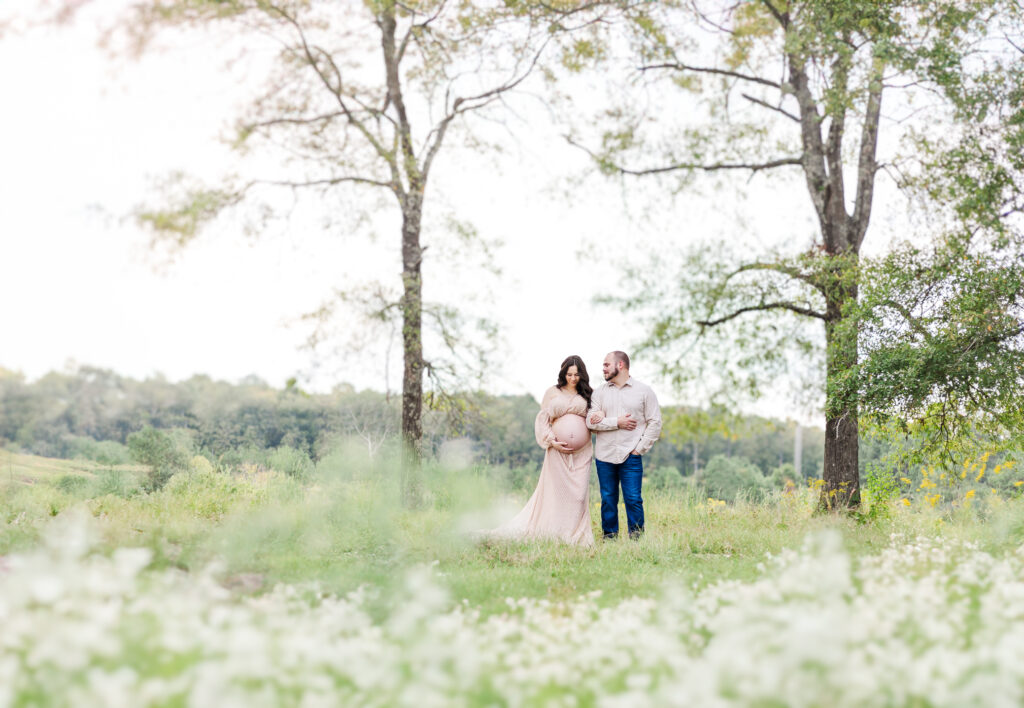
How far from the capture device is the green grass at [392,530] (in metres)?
5.94

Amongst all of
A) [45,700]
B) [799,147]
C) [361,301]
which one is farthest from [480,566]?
[799,147]

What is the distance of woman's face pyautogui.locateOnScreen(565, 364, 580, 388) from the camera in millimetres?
9188

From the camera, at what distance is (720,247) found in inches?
467

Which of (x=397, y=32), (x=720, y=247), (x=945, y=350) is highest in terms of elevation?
(x=397, y=32)

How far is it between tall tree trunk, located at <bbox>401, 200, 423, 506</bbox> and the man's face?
143 inches

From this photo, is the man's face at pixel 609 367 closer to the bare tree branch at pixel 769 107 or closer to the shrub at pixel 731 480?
the shrub at pixel 731 480

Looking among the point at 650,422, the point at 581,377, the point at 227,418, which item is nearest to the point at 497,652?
the point at 650,422

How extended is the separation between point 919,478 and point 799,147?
5.97 m

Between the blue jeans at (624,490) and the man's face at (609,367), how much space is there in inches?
38.6

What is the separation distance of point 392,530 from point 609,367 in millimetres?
3167

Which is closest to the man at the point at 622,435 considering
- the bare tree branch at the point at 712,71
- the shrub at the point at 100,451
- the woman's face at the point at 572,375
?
the woman's face at the point at 572,375

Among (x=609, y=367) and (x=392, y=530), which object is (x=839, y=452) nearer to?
(x=609, y=367)

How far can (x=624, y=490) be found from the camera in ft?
30.0

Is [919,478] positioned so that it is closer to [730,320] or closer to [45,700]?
[730,320]
